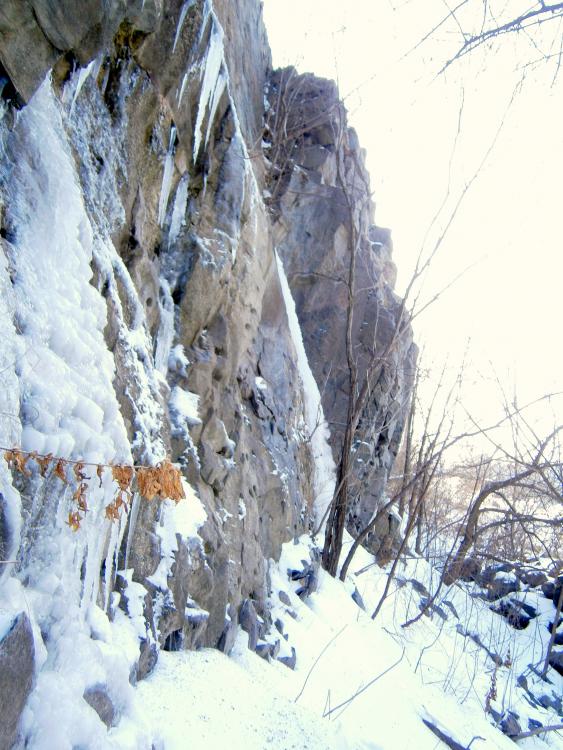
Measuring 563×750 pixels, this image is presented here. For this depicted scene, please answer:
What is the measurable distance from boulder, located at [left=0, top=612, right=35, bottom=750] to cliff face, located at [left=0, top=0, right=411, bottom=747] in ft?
0.04

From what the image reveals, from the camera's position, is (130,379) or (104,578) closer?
(104,578)

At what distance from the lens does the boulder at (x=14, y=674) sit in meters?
1.56

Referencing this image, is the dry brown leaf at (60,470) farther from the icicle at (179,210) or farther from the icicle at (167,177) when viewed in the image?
the icicle at (179,210)

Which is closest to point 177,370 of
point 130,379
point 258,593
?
point 130,379

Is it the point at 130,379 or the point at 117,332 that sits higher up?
the point at 117,332

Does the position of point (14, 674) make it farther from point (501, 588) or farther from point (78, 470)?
point (501, 588)

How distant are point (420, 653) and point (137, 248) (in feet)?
19.2

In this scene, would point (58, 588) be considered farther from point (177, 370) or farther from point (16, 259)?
point (177, 370)

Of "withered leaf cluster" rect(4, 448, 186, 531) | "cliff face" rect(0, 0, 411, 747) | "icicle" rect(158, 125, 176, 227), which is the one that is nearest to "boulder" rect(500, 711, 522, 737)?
"cliff face" rect(0, 0, 411, 747)

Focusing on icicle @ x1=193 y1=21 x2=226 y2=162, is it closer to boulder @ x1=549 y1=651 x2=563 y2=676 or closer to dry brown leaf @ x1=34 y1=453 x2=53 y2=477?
dry brown leaf @ x1=34 y1=453 x2=53 y2=477

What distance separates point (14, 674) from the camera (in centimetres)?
161

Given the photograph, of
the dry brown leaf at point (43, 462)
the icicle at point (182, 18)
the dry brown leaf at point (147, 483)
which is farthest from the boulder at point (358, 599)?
the icicle at point (182, 18)

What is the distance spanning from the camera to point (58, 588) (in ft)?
6.51

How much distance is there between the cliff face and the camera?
1999 millimetres
